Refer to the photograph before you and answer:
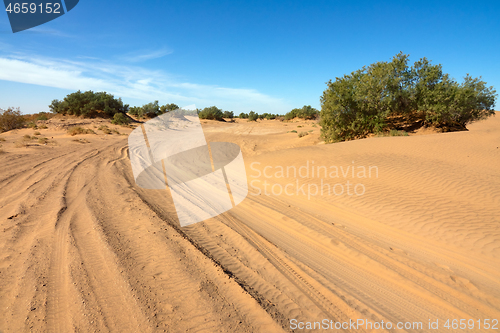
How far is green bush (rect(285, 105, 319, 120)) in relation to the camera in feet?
163

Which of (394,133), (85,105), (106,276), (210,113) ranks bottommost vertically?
(394,133)

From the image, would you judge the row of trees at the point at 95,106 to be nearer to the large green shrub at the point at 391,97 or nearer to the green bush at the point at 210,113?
the green bush at the point at 210,113

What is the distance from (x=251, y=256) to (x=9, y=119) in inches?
1212

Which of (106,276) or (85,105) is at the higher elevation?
(85,105)

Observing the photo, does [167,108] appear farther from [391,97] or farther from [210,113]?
[391,97]

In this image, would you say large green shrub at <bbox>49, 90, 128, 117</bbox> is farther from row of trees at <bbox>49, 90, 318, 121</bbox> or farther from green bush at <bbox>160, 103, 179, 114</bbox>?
green bush at <bbox>160, 103, 179, 114</bbox>

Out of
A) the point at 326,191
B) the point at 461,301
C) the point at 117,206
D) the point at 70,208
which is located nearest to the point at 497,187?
the point at 326,191

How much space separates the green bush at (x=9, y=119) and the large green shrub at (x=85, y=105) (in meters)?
12.6

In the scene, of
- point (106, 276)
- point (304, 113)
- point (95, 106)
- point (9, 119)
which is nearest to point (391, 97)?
point (106, 276)

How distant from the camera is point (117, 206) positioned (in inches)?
231

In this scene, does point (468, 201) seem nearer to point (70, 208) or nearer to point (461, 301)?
point (461, 301)

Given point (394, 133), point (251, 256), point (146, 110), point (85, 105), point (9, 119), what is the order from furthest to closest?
point (146, 110) → point (85, 105) → point (9, 119) → point (394, 133) → point (251, 256)

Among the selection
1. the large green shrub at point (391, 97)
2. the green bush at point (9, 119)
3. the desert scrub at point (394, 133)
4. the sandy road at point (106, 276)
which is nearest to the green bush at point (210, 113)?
the green bush at point (9, 119)

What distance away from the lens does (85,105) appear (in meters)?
36.3
